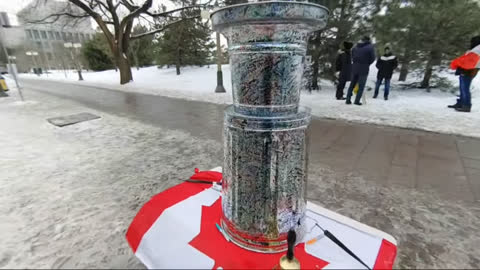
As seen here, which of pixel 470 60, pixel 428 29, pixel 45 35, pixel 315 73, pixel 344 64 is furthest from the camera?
pixel 45 35

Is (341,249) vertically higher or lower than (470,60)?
lower

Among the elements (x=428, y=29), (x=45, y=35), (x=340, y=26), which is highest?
(x=45, y=35)

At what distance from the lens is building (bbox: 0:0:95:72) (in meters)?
13.4

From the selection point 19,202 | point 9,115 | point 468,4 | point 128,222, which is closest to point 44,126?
point 9,115

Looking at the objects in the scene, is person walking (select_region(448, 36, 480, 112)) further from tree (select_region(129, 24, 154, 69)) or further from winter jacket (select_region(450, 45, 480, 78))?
tree (select_region(129, 24, 154, 69))

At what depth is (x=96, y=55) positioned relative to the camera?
31.8 m

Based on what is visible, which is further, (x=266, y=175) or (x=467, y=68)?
(x=467, y=68)

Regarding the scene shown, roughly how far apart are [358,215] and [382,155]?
167cm

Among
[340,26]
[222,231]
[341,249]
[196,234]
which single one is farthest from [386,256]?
[340,26]

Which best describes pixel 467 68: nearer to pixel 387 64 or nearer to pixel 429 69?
pixel 387 64

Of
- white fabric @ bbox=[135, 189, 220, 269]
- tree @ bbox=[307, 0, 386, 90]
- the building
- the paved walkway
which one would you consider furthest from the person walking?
the building

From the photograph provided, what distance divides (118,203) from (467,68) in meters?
6.99

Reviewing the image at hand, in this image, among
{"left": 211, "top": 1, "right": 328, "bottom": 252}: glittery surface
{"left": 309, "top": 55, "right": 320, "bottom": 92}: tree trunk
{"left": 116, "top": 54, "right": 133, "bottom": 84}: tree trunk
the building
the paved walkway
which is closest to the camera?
{"left": 211, "top": 1, "right": 328, "bottom": 252}: glittery surface

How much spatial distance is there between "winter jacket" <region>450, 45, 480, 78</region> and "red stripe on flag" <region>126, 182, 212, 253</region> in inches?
243
